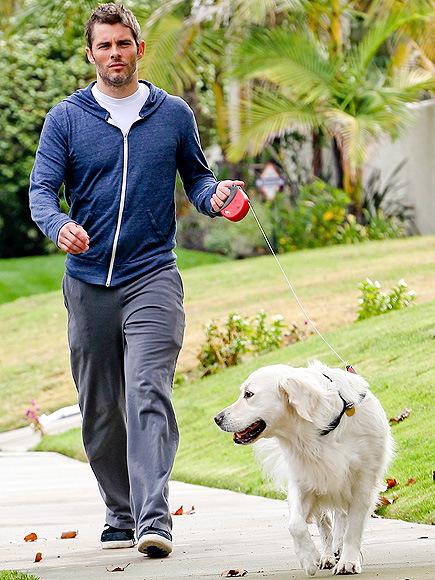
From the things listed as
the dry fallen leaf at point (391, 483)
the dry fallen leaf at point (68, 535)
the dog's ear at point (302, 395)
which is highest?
the dog's ear at point (302, 395)

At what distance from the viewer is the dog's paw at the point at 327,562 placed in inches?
165

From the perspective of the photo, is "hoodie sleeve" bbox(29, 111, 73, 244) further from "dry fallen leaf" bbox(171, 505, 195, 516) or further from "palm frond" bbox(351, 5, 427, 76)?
"palm frond" bbox(351, 5, 427, 76)

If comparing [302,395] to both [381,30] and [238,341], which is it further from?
[381,30]

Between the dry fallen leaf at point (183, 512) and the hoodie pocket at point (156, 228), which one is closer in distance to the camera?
the hoodie pocket at point (156, 228)

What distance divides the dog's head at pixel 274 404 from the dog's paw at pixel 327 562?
1.95ft

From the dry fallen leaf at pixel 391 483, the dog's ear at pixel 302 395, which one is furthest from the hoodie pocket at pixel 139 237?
the dry fallen leaf at pixel 391 483

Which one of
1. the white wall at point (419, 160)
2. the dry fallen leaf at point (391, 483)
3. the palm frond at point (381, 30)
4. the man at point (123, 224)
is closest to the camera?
the man at point (123, 224)

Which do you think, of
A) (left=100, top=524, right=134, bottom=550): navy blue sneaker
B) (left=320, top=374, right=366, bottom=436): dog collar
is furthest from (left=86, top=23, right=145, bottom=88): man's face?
(left=100, top=524, right=134, bottom=550): navy blue sneaker

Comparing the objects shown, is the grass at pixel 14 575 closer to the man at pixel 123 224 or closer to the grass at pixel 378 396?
the man at pixel 123 224

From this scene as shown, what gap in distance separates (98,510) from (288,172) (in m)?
18.5

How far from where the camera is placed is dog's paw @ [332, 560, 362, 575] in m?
3.85

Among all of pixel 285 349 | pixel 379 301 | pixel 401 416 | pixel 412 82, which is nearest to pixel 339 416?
pixel 401 416

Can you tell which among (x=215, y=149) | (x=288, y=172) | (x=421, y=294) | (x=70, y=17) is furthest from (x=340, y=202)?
(x=215, y=149)

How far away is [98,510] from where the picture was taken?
6340 mm
